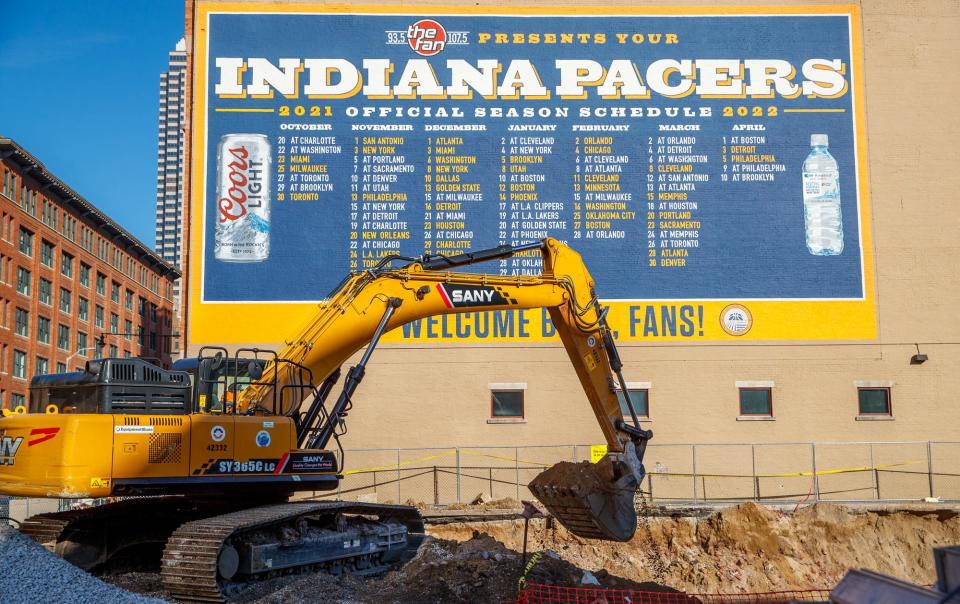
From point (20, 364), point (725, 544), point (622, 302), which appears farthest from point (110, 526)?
point (20, 364)

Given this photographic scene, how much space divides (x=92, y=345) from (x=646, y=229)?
204 feet

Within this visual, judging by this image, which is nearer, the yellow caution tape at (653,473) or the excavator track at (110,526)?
the excavator track at (110,526)

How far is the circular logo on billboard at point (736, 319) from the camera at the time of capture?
87.1ft

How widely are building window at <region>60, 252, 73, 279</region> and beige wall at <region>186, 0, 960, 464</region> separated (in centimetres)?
5508

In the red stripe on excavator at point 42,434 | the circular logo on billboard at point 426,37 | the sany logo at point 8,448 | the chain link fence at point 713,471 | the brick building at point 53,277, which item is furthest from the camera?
the brick building at point 53,277

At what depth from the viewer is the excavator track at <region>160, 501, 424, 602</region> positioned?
39.0 feet

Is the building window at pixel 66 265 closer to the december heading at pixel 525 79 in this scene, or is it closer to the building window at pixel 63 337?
the building window at pixel 63 337

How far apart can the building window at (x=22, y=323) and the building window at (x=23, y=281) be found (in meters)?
1.34

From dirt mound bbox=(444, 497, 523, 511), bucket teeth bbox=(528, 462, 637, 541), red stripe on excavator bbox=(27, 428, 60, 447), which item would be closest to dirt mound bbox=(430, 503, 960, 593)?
dirt mound bbox=(444, 497, 523, 511)

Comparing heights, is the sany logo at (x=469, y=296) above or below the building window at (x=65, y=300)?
below

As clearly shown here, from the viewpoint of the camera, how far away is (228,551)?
12.4m

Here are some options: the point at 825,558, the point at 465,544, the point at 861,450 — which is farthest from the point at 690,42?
the point at 465,544

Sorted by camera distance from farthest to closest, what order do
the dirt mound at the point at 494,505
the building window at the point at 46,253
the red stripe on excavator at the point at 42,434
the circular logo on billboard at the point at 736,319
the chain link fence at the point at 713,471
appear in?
the building window at the point at 46,253
the circular logo on billboard at the point at 736,319
the chain link fence at the point at 713,471
the dirt mound at the point at 494,505
the red stripe on excavator at the point at 42,434

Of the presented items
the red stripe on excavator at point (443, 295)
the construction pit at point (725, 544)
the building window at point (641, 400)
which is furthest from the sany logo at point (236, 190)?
the red stripe on excavator at point (443, 295)
